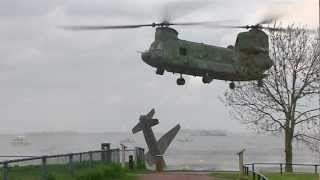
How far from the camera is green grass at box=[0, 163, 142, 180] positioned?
2084 centimetres

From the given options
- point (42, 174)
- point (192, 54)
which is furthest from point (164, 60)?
point (42, 174)

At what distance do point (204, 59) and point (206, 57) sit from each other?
35 centimetres

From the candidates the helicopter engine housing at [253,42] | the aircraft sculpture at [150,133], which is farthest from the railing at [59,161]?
the aircraft sculpture at [150,133]

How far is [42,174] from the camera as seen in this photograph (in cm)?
2022

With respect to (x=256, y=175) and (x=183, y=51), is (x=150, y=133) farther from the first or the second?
(x=256, y=175)

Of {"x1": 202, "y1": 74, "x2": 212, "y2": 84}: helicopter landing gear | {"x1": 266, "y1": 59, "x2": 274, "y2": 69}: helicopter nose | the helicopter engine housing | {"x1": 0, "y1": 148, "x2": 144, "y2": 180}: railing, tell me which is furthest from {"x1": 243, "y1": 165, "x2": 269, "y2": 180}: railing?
the helicopter engine housing

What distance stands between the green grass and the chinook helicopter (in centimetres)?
1330

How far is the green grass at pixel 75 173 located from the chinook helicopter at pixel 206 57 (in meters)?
13.3

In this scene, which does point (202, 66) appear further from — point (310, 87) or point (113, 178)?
point (113, 178)

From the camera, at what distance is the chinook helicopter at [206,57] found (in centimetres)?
4044

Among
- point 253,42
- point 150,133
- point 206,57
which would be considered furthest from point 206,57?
point 150,133

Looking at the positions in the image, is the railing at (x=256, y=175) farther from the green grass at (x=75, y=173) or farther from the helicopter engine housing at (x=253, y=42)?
the helicopter engine housing at (x=253, y=42)

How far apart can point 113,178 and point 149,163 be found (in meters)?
21.4

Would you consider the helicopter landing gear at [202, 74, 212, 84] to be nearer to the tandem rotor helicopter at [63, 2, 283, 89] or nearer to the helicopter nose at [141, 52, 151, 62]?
the tandem rotor helicopter at [63, 2, 283, 89]
